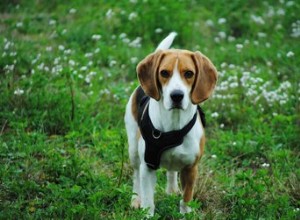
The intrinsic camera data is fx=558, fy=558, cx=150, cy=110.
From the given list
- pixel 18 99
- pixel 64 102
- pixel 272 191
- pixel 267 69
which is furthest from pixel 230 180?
pixel 267 69

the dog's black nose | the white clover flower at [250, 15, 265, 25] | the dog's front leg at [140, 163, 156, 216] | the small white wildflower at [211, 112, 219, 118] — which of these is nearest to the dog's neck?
the dog's black nose

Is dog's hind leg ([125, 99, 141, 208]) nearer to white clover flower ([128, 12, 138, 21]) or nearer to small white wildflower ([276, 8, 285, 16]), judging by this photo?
white clover flower ([128, 12, 138, 21])

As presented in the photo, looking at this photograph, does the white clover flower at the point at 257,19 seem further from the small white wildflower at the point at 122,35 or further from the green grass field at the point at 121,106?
the small white wildflower at the point at 122,35

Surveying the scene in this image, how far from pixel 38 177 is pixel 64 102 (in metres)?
1.63

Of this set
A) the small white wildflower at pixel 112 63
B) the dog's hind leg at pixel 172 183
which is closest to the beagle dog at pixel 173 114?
the dog's hind leg at pixel 172 183

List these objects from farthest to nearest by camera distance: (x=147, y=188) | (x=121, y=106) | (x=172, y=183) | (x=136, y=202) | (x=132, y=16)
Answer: (x=132, y=16), (x=121, y=106), (x=172, y=183), (x=136, y=202), (x=147, y=188)

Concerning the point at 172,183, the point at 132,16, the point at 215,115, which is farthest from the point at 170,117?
the point at 132,16

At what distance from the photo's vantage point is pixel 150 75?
4.62 m

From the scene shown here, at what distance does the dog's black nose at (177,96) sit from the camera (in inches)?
171

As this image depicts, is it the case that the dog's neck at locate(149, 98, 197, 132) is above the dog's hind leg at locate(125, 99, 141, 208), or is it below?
above

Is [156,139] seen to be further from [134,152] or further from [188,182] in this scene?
[134,152]

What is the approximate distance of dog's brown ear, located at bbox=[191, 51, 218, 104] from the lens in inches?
179

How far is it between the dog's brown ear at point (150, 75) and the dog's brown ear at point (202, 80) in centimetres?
30

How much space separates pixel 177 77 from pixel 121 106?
295 centimetres
